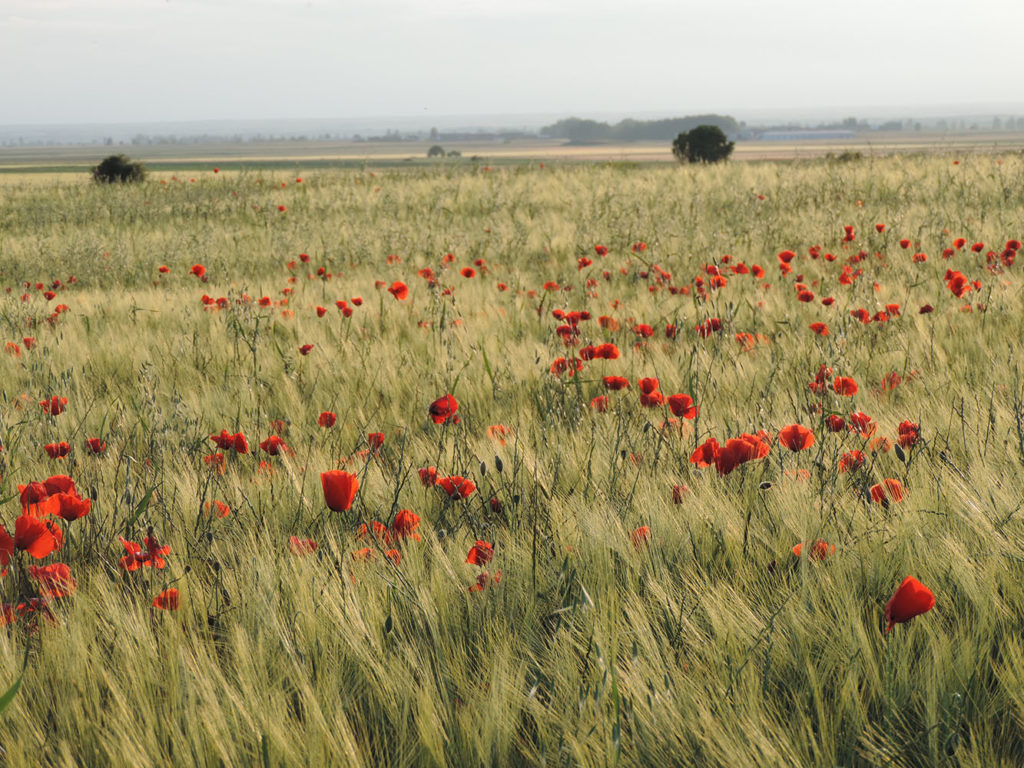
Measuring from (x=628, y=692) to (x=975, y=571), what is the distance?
2.34 ft

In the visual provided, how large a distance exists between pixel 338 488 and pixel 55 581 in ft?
1.88

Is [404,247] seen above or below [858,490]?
above

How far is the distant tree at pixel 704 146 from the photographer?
22.8 metres

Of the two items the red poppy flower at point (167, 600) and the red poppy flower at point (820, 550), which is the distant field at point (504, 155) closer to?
the red poppy flower at point (820, 550)

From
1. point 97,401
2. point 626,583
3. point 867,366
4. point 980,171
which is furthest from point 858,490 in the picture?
point 980,171

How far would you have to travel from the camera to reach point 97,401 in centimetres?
323

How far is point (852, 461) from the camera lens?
1904 millimetres

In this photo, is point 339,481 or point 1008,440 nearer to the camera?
point 339,481

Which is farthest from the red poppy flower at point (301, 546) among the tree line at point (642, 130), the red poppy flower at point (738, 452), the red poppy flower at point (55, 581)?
the tree line at point (642, 130)

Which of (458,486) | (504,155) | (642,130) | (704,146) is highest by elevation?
(642,130)

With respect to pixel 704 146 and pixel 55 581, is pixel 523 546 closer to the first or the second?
pixel 55 581

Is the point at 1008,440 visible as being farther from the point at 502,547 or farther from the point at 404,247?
the point at 404,247

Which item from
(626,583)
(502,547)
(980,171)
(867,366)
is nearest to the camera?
(626,583)

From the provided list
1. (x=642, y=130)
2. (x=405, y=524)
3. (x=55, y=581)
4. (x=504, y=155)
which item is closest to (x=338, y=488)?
Result: (x=405, y=524)
